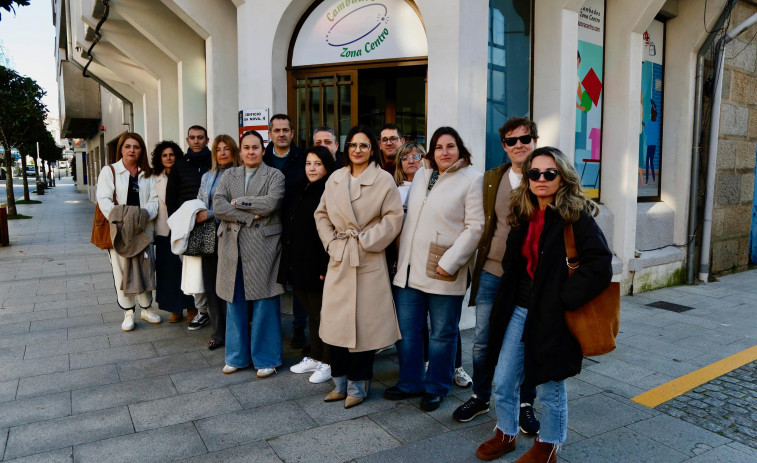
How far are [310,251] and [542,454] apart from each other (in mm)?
2121

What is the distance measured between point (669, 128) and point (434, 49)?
483 cm

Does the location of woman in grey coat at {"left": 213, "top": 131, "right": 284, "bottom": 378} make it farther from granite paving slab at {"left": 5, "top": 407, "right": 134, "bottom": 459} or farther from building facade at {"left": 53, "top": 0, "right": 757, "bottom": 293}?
building facade at {"left": 53, "top": 0, "right": 757, "bottom": 293}

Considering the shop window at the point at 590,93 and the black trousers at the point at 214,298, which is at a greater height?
the shop window at the point at 590,93

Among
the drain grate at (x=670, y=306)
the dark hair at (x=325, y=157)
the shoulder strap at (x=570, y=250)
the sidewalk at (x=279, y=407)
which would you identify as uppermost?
the dark hair at (x=325, y=157)

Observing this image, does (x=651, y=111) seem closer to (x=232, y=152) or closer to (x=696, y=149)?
(x=696, y=149)

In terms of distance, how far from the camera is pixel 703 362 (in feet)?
16.6

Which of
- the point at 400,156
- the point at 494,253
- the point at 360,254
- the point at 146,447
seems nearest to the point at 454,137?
Answer: the point at 400,156

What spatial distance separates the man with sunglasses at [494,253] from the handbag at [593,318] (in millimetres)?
751

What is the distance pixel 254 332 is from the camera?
15.1ft

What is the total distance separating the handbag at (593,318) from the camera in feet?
9.14

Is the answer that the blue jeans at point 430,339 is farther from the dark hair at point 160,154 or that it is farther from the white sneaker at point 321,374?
the dark hair at point 160,154

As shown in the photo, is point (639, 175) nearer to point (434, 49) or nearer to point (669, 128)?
point (669, 128)

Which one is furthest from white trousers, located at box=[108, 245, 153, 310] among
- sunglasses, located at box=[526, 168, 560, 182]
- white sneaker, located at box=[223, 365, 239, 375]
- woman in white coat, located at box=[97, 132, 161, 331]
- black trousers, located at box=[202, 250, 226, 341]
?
sunglasses, located at box=[526, 168, 560, 182]

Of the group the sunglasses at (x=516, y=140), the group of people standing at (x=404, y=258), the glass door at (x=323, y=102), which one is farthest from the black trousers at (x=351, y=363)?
the glass door at (x=323, y=102)
